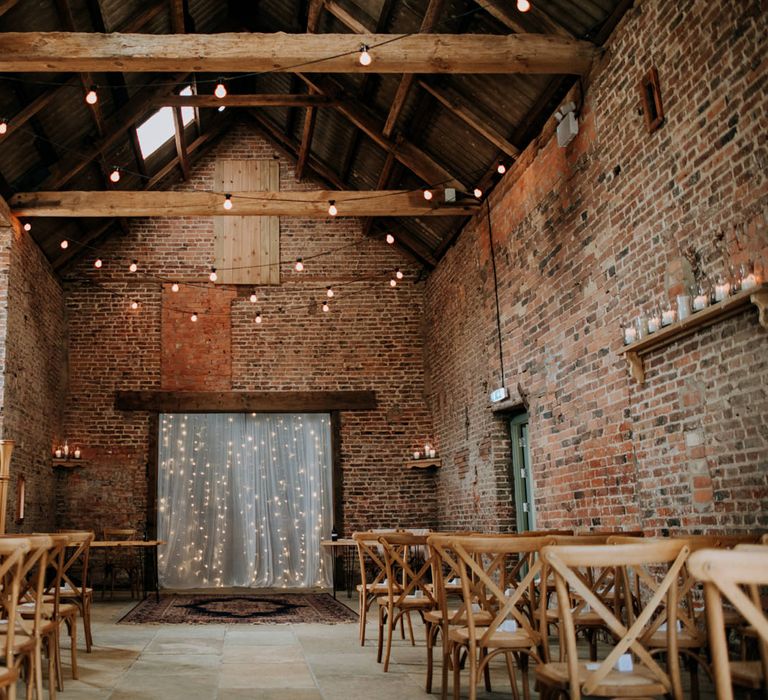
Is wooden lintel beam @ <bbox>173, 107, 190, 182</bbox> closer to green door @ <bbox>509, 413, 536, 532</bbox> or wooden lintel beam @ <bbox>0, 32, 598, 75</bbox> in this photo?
wooden lintel beam @ <bbox>0, 32, 598, 75</bbox>

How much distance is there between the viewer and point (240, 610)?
26.6 feet

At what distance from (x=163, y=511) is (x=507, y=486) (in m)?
5.50

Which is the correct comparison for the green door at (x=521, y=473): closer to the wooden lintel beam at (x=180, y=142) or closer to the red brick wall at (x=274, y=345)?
the red brick wall at (x=274, y=345)

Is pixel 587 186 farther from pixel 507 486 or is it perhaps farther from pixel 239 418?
pixel 239 418

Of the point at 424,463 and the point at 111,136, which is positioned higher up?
the point at 111,136

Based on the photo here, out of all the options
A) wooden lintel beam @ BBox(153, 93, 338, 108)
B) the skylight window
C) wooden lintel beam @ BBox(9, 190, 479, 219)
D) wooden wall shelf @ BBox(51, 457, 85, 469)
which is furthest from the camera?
wooden wall shelf @ BBox(51, 457, 85, 469)

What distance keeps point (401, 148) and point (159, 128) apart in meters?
3.40

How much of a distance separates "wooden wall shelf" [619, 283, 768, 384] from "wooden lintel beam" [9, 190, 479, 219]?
4022mm

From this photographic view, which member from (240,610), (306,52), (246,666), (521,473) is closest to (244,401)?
(240,610)

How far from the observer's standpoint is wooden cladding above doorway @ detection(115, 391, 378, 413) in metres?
11.1

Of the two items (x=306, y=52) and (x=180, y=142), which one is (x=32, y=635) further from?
(x=180, y=142)

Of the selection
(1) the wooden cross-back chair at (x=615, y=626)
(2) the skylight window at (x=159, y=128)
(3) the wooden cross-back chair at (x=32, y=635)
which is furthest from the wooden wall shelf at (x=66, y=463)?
(1) the wooden cross-back chair at (x=615, y=626)

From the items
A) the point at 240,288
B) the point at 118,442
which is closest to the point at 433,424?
the point at 240,288

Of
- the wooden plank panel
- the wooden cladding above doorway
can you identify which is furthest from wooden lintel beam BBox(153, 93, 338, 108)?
the wooden cladding above doorway
